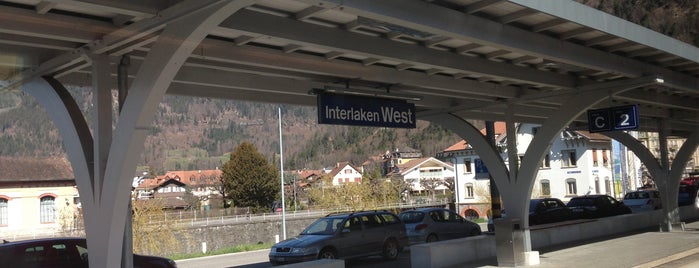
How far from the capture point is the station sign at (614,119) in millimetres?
14445

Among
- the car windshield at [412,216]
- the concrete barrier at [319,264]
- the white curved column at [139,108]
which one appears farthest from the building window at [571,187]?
the white curved column at [139,108]

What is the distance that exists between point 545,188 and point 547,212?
41.9 metres

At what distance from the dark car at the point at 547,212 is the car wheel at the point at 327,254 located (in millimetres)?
12118

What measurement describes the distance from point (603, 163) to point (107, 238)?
64.8 meters

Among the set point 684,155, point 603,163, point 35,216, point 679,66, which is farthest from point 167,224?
point 603,163

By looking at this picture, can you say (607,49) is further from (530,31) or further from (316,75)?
(316,75)

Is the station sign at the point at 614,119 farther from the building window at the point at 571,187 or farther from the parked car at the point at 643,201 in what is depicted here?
the building window at the point at 571,187

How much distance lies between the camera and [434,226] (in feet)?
66.2

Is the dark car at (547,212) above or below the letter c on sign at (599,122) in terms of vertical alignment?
below

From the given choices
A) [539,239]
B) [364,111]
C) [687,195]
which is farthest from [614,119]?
[687,195]

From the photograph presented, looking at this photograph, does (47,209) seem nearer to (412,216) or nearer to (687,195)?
(412,216)

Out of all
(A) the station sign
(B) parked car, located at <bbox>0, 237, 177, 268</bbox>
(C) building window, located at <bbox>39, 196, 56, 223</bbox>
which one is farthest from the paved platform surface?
(C) building window, located at <bbox>39, 196, 56, 223</bbox>

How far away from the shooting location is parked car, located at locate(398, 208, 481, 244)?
64.8 feet

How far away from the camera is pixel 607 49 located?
38.2 ft
